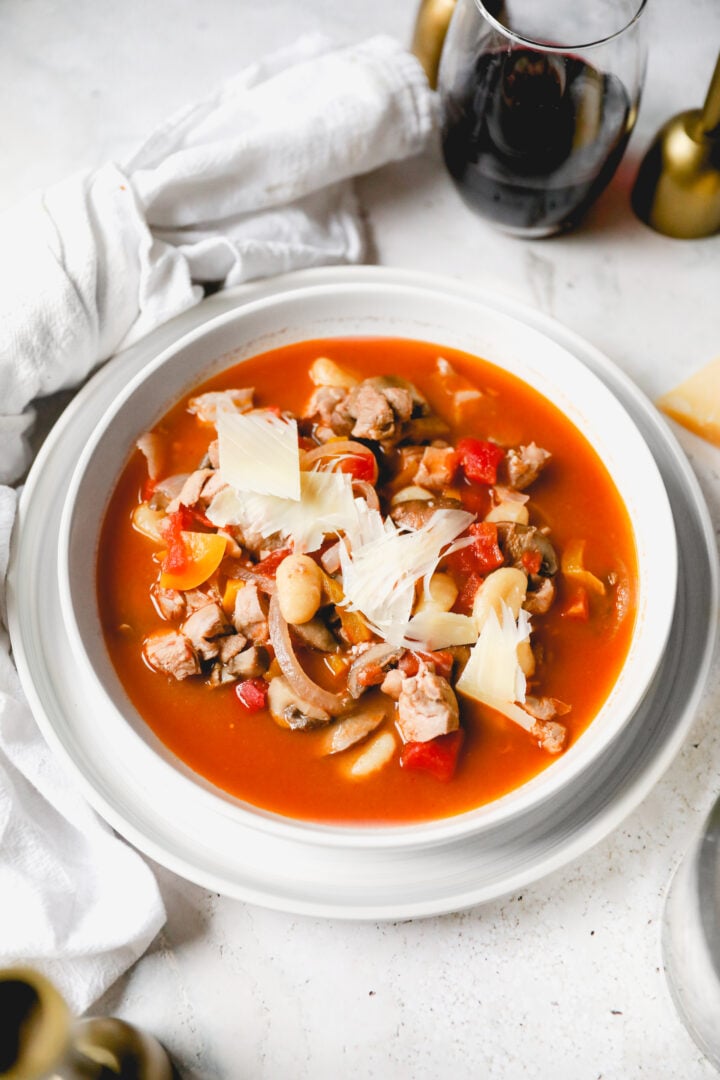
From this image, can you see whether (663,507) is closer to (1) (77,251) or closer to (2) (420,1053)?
(2) (420,1053)

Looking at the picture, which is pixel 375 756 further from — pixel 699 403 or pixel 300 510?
pixel 699 403

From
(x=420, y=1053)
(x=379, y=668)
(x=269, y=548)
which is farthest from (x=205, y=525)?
(x=420, y=1053)

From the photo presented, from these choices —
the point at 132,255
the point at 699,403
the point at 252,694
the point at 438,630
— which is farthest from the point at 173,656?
Answer: the point at 699,403

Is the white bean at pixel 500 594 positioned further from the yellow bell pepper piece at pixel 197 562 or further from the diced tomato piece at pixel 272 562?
the yellow bell pepper piece at pixel 197 562

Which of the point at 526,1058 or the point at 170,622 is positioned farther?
the point at 170,622

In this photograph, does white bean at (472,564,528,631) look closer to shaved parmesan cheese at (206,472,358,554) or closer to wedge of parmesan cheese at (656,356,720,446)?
shaved parmesan cheese at (206,472,358,554)

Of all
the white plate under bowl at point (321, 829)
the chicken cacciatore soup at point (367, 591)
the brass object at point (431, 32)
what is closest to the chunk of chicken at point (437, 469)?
the chicken cacciatore soup at point (367, 591)
